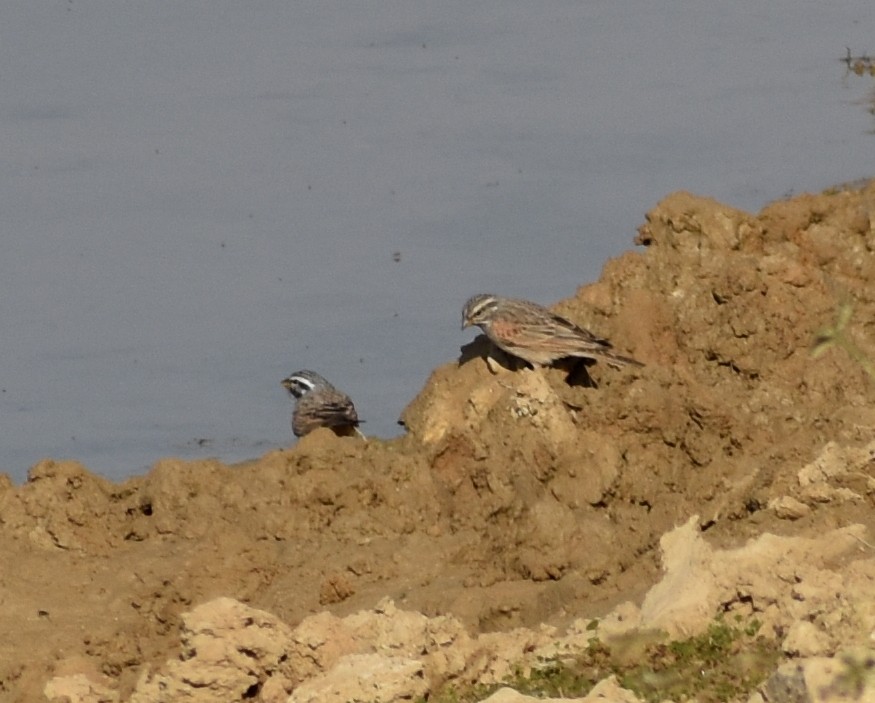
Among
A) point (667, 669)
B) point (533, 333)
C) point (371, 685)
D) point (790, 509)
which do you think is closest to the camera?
point (667, 669)

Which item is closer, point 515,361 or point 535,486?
point 535,486

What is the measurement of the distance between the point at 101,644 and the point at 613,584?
2447mm

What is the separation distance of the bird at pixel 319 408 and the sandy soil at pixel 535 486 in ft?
4.18

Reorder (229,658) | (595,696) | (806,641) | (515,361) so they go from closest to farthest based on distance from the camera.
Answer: (806,641) < (595,696) < (229,658) < (515,361)

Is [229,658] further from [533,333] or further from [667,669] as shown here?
[533,333]

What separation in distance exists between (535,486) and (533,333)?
259cm

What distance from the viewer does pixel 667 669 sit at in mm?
8547

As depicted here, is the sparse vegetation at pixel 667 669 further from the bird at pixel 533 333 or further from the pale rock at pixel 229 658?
the bird at pixel 533 333

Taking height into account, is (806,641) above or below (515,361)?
below

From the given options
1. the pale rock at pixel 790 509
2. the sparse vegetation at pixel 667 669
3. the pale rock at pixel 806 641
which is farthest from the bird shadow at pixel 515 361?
the pale rock at pixel 806 641

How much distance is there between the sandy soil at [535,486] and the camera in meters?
10.7

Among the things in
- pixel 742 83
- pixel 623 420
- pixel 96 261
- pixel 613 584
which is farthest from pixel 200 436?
pixel 742 83

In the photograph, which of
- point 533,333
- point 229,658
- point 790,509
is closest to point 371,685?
point 229,658

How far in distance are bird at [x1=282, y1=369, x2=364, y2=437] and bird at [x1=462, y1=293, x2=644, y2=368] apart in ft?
3.17
